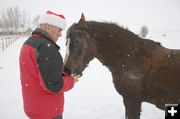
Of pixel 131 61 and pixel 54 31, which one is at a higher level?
pixel 54 31

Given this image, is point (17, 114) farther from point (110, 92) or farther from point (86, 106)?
point (110, 92)

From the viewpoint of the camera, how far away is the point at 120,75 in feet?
10.7

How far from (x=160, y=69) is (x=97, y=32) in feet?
3.82

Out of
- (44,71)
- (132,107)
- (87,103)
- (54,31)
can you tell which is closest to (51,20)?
(54,31)

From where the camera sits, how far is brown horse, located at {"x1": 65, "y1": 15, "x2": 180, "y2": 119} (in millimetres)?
3045

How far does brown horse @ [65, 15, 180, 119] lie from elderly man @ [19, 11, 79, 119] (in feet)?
2.01

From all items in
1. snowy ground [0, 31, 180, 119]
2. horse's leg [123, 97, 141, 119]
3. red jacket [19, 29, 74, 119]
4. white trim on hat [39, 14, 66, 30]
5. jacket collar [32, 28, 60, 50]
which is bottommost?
snowy ground [0, 31, 180, 119]

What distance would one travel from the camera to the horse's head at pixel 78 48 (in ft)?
9.34

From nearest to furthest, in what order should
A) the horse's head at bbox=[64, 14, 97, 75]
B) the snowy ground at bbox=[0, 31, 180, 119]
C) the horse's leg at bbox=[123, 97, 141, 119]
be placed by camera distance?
the horse's head at bbox=[64, 14, 97, 75] < the horse's leg at bbox=[123, 97, 141, 119] < the snowy ground at bbox=[0, 31, 180, 119]

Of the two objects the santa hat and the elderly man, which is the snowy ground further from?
the santa hat

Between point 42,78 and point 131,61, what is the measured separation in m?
1.66

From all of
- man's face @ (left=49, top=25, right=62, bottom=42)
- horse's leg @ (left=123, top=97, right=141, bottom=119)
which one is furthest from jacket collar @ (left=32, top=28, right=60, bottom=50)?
horse's leg @ (left=123, top=97, right=141, bottom=119)

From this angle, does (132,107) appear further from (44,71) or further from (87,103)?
(87,103)

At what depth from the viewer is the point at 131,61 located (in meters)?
3.23
